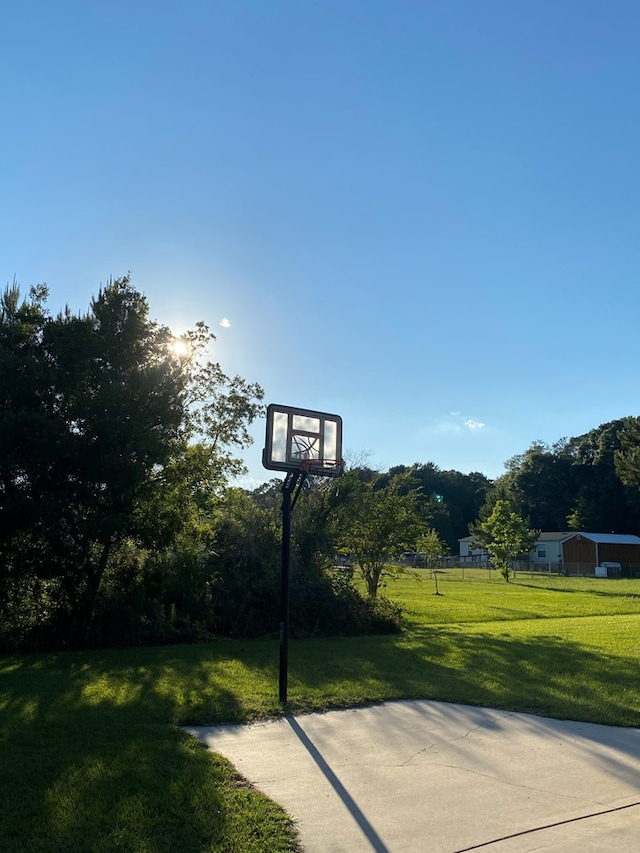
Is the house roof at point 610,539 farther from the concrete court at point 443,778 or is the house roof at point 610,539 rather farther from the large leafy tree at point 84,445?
the concrete court at point 443,778

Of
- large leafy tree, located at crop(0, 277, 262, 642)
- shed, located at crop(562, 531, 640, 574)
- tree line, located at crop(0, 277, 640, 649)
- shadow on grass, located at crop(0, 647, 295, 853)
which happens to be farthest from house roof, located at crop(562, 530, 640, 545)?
shadow on grass, located at crop(0, 647, 295, 853)

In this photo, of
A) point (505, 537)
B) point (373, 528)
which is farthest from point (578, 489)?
point (373, 528)

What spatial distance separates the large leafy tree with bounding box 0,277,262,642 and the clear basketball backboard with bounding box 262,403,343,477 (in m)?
4.46

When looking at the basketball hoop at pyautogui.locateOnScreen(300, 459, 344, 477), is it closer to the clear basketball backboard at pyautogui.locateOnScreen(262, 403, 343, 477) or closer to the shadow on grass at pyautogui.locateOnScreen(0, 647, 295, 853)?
the clear basketball backboard at pyautogui.locateOnScreen(262, 403, 343, 477)

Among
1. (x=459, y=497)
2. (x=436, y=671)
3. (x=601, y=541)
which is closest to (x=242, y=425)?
(x=436, y=671)

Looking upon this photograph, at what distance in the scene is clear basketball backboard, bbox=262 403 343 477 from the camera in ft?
28.1

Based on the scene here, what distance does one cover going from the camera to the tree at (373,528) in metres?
20.0

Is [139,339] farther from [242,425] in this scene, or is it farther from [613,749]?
[613,749]

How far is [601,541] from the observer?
198 ft

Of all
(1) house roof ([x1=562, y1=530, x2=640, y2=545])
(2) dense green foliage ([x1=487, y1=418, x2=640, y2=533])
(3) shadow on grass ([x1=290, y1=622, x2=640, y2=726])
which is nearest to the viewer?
(3) shadow on grass ([x1=290, y1=622, x2=640, y2=726])

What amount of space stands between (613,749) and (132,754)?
13.7 ft

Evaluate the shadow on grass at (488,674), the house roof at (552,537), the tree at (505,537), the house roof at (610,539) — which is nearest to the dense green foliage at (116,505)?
the shadow on grass at (488,674)

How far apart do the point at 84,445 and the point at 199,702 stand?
19.0 feet

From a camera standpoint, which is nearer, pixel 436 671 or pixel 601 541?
pixel 436 671
